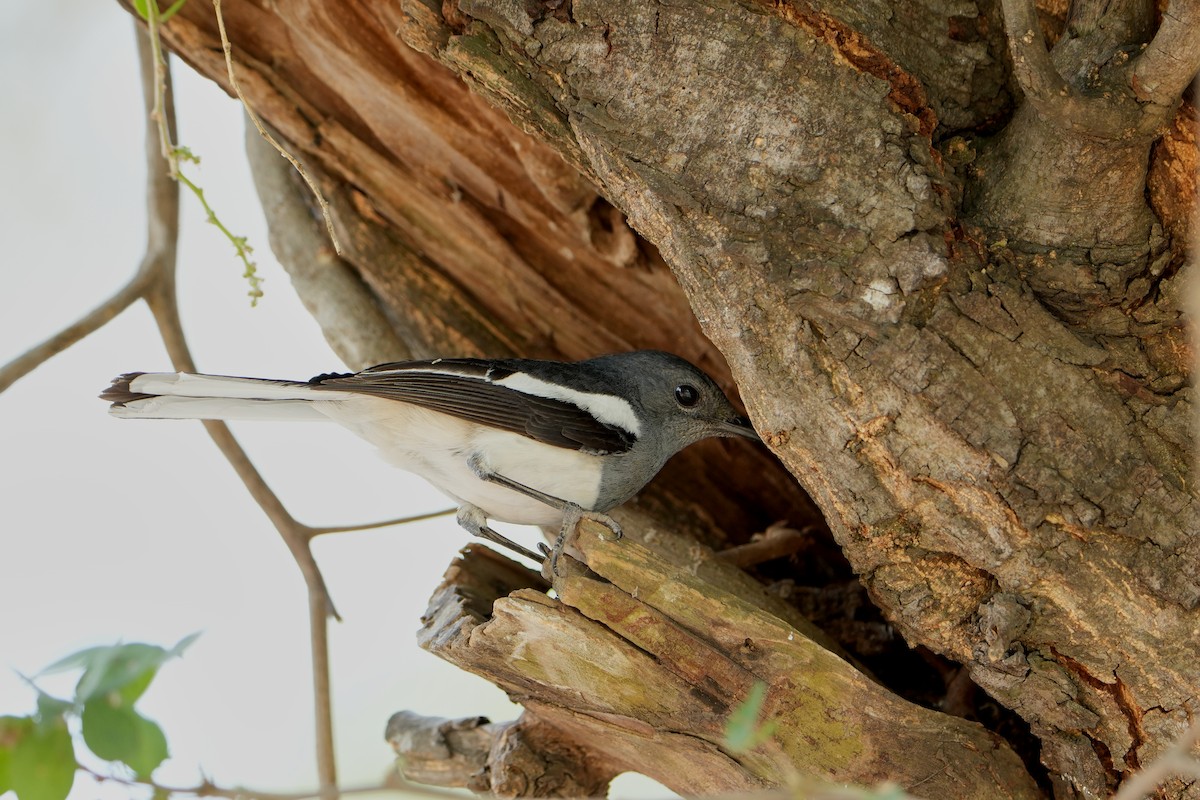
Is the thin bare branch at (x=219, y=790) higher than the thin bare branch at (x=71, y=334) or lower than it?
lower

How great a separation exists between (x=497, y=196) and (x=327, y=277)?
2.94ft

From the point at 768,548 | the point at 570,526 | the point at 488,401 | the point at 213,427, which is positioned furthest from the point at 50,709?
the point at 768,548

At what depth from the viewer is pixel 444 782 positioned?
3.67 m

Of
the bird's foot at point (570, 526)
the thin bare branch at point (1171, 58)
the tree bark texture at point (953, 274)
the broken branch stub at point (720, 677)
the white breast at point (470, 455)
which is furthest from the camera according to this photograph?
the white breast at point (470, 455)

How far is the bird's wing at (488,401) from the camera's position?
3268mm

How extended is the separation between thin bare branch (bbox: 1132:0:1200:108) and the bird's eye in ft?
5.85

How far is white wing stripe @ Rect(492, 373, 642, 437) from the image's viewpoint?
3379 millimetres

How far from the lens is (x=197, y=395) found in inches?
123

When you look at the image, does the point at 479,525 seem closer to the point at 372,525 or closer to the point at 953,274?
the point at 372,525

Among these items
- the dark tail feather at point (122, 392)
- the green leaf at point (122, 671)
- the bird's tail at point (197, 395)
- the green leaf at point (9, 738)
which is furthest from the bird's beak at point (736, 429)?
the green leaf at point (9, 738)

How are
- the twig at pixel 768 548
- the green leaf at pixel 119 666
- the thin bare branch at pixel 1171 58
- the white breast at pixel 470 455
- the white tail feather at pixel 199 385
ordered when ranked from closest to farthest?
the green leaf at pixel 119 666
the thin bare branch at pixel 1171 58
the white tail feather at pixel 199 385
the white breast at pixel 470 455
the twig at pixel 768 548

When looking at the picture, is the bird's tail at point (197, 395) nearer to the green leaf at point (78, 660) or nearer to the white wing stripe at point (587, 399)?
the white wing stripe at point (587, 399)

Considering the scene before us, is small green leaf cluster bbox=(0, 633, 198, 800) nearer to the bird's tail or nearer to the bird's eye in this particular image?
the bird's tail

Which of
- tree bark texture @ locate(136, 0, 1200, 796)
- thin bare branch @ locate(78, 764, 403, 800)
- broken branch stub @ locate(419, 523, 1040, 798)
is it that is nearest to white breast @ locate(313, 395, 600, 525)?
broken branch stub @ locate(419, 523, 1040, 798)
